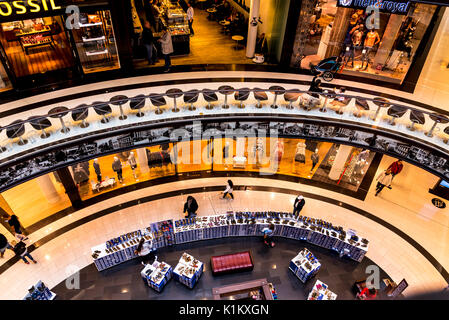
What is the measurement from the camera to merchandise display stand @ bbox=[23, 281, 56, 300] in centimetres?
973

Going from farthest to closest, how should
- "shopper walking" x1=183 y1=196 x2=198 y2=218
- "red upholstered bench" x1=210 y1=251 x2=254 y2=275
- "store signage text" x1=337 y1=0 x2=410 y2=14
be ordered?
"shopper walking" x1=183 y1=196 x2=198 y2=218
"store signage text" x1=337 y1=0 x2=410 y2=14
"red upholstered bench" x1=210 y1=251 x2=254 y2=275

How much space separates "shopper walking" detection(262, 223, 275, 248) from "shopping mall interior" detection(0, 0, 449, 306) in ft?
0.30

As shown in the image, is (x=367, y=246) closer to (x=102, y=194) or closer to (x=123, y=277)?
(x=123, y=277)

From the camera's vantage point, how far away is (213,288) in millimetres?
10578

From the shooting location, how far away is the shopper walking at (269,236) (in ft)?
39.0

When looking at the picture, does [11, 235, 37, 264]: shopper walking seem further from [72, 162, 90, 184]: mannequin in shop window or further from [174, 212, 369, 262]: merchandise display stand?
[174, 212, 369, 262]: merchandise display stand

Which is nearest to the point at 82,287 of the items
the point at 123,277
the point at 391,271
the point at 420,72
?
the point at 123,277

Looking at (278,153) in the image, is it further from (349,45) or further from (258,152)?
(349,45)

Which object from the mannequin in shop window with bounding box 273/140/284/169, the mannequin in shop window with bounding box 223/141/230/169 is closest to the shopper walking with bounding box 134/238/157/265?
the mannequin in shop window with bounding box 223/141/230/169

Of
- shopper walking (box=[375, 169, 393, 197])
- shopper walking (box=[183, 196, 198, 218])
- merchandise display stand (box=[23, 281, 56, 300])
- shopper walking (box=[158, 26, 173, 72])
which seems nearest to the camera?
merchandise display stand (box=[23, 281, 56, 300])

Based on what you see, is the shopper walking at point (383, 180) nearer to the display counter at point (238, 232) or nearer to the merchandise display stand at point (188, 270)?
the display counter at point (238, 232)

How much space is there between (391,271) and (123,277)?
9915mm

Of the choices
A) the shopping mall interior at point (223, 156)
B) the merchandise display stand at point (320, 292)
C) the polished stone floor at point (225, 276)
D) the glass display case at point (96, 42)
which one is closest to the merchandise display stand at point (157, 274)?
the shopping mall interior at point (223, 156)

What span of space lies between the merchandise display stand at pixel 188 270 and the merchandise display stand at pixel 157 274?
307mm
